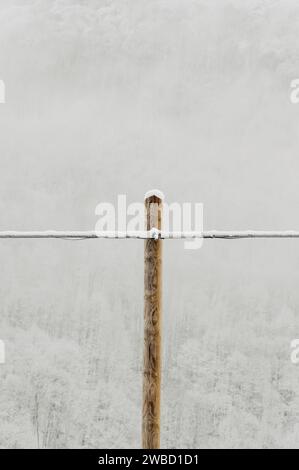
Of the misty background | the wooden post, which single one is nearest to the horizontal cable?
the wooden post

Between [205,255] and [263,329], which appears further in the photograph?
[205,255]

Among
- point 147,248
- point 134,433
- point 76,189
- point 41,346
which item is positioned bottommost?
point 134,433

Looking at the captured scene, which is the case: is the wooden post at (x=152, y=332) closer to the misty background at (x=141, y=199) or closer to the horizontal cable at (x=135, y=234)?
the horizontal cable at (x=135, y=234)

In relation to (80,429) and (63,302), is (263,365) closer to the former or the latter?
(80,429)

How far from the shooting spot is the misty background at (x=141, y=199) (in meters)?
31.5

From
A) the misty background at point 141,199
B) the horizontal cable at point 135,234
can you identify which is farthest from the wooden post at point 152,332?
the misty background at point 141,199

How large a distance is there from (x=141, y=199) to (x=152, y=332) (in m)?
31.9

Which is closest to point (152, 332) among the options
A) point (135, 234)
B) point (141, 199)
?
point (135, 234)

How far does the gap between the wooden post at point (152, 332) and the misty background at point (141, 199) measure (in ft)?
89.5

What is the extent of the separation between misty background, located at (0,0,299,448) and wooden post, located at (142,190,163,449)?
2729cm

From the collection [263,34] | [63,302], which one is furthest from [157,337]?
[263,34]

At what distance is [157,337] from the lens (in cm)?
314

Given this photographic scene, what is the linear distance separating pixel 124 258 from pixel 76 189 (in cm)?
1572

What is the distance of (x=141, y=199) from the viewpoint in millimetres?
34781
